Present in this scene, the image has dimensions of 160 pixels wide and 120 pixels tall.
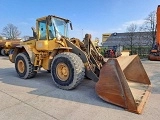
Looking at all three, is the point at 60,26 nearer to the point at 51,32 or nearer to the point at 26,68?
the point at 51,32

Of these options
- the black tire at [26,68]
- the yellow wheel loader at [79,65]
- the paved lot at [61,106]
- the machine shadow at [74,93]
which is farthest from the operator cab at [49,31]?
the paved lot at [61,106]

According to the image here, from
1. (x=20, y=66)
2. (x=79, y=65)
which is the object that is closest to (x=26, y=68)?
(x=20, y=66)

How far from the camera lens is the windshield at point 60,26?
5.52 metres

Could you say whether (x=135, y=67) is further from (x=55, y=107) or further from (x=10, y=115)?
(x=10, y=115)

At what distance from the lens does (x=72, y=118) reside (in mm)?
2988

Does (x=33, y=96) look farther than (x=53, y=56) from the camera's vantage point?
No

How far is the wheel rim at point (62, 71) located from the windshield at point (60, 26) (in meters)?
1.27

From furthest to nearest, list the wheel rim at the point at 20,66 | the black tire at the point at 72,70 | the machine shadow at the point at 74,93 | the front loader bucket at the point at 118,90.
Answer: the wheel rim at the point at 20,66
the black tire at the point at 72,70
the machine shadow at the point at 74,93
the front loader bucket at the point at 118,90

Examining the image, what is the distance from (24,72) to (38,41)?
1.29 meters

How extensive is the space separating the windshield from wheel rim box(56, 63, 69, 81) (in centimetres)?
127

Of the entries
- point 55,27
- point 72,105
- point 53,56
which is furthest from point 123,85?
point 55,27

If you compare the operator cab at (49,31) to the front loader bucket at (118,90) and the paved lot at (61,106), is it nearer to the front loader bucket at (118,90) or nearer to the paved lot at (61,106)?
the paved lot at (61,106)

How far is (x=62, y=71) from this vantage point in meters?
4.76

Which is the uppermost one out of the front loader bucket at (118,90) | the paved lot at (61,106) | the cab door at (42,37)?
the cab door at (42,37)
